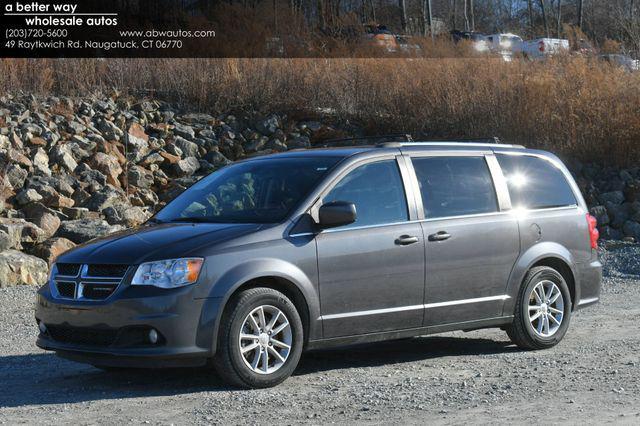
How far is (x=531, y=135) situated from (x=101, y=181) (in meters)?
9.97

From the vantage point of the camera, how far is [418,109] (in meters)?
25.9

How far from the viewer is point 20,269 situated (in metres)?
15.4

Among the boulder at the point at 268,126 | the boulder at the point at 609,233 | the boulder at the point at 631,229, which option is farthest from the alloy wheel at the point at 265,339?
the boulder at the point at 268,126

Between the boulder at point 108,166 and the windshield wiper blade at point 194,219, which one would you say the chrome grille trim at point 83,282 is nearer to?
the windshield wiper blade at point 194,219

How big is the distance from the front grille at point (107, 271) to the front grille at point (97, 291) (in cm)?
7

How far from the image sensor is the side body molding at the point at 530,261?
30.5ft

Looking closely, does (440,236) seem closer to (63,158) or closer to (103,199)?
(103,199)

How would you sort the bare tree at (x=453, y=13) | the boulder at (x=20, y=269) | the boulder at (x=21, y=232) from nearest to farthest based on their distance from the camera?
the boulder at (x=20, y=269)
the boulder at (x=21, y=232)
the bare tree at (x=453, y=13)

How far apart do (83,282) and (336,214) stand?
6.25ft

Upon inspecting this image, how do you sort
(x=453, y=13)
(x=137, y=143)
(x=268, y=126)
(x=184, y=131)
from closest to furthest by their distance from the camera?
(x=137, y=143) < (x=184, y=131) < (x=268, y=126) < (x=453, y=13)

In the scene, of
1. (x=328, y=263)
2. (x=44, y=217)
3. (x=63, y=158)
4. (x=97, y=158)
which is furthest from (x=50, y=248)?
(x=328, y=263)

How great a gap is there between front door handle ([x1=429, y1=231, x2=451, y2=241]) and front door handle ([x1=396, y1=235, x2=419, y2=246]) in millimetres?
189

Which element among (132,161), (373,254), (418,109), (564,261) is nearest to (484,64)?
(418,109)

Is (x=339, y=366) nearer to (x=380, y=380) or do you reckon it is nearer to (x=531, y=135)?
(x=380, y=380)
